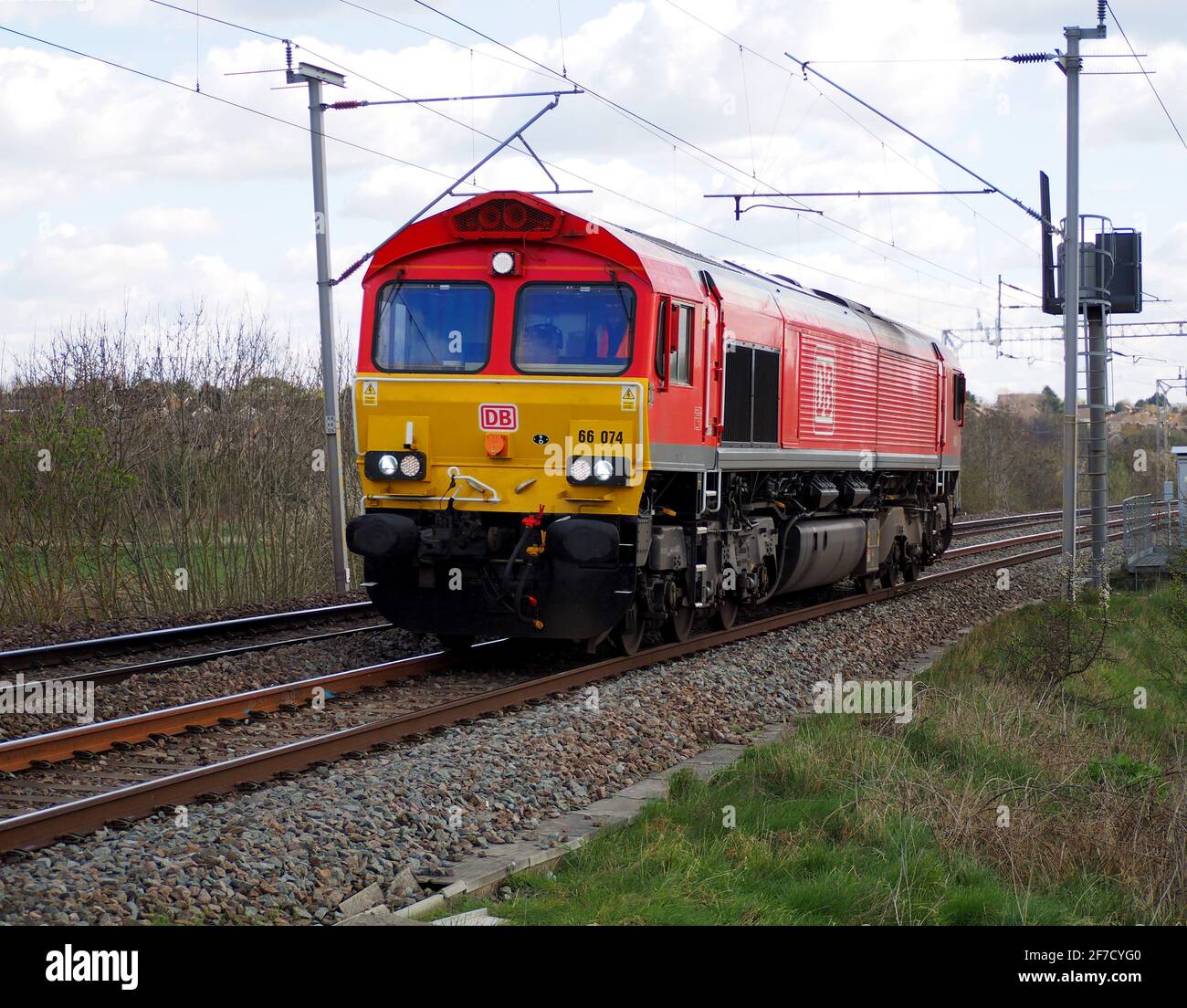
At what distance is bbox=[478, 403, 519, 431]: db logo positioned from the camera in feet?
37.8

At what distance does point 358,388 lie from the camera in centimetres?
1198

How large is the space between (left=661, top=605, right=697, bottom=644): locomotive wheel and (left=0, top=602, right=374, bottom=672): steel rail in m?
3.77

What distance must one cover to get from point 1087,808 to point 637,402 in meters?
4.80

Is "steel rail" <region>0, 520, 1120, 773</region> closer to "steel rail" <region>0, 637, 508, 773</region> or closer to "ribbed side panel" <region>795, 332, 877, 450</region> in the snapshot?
"steel rail" <region>0, 637, 508, 773</region>

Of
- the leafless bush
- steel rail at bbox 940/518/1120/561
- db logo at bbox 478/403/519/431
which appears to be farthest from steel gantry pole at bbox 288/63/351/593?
steel rail at bbox 940/518/1120/561

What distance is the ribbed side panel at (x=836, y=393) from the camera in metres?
15.5

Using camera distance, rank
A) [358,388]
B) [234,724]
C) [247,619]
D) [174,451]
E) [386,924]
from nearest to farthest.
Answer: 1. [386,924]
2. [234,724]
3. [358,388]
4. [247,619]
5. [174,451]

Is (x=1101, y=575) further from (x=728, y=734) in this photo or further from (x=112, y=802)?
(x=112, y=802)

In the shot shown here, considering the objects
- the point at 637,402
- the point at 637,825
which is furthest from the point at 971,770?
the point at 637,402

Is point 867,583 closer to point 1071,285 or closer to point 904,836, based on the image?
point 1071,285

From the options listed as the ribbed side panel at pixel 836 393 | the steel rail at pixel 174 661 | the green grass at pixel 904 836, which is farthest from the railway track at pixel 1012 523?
the green grass at pixel 904 836

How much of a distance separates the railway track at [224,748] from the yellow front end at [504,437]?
145 centimetres

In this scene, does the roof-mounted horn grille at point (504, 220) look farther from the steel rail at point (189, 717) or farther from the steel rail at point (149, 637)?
the steel rail at point (149, 637)

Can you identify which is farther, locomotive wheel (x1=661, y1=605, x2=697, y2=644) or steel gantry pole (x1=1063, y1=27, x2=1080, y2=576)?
steel gantry pole (x1=1063, y1=27, x2=1080, y2=576)
